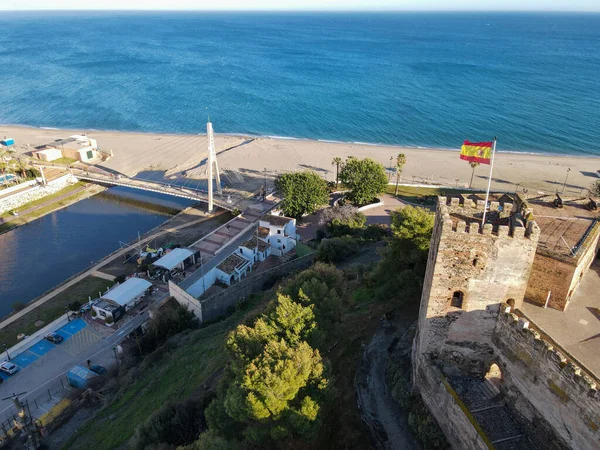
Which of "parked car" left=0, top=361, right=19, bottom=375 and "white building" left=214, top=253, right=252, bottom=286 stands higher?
"white building" left=214, top=253, right=252, bottom=286

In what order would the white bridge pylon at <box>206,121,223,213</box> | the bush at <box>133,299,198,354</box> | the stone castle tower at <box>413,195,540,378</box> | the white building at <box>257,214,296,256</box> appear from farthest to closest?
the white bridge pylon at <box>206,121,223,213</box> → the white building at <box>257,214,296,256</box> → the bush at <box>133,299,198,354</box> → the stone castle tower at <box>413,195,540,378</box>

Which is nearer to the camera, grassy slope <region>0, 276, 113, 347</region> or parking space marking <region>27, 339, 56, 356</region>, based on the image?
parking space marking <region>27, 339, 56, 356</region>

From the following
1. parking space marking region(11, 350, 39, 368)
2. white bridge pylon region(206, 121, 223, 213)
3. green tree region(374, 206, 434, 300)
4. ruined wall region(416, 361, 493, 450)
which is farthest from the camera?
white bridge pylon region(206, 121, 223, 213)

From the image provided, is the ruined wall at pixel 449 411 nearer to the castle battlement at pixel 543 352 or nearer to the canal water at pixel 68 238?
the castle battlement at pixel 543 352

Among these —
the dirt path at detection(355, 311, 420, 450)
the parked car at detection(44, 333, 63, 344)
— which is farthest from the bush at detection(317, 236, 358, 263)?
the parked car at detection(44, 333, 63, 344)

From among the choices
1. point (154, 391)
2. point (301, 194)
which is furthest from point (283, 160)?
point (154, 391)

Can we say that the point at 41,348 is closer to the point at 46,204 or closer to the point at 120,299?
the point at 120,299

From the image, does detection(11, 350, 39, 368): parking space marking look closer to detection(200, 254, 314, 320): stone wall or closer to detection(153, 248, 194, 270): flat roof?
detection(153, 248, 194, 270): flat roof
